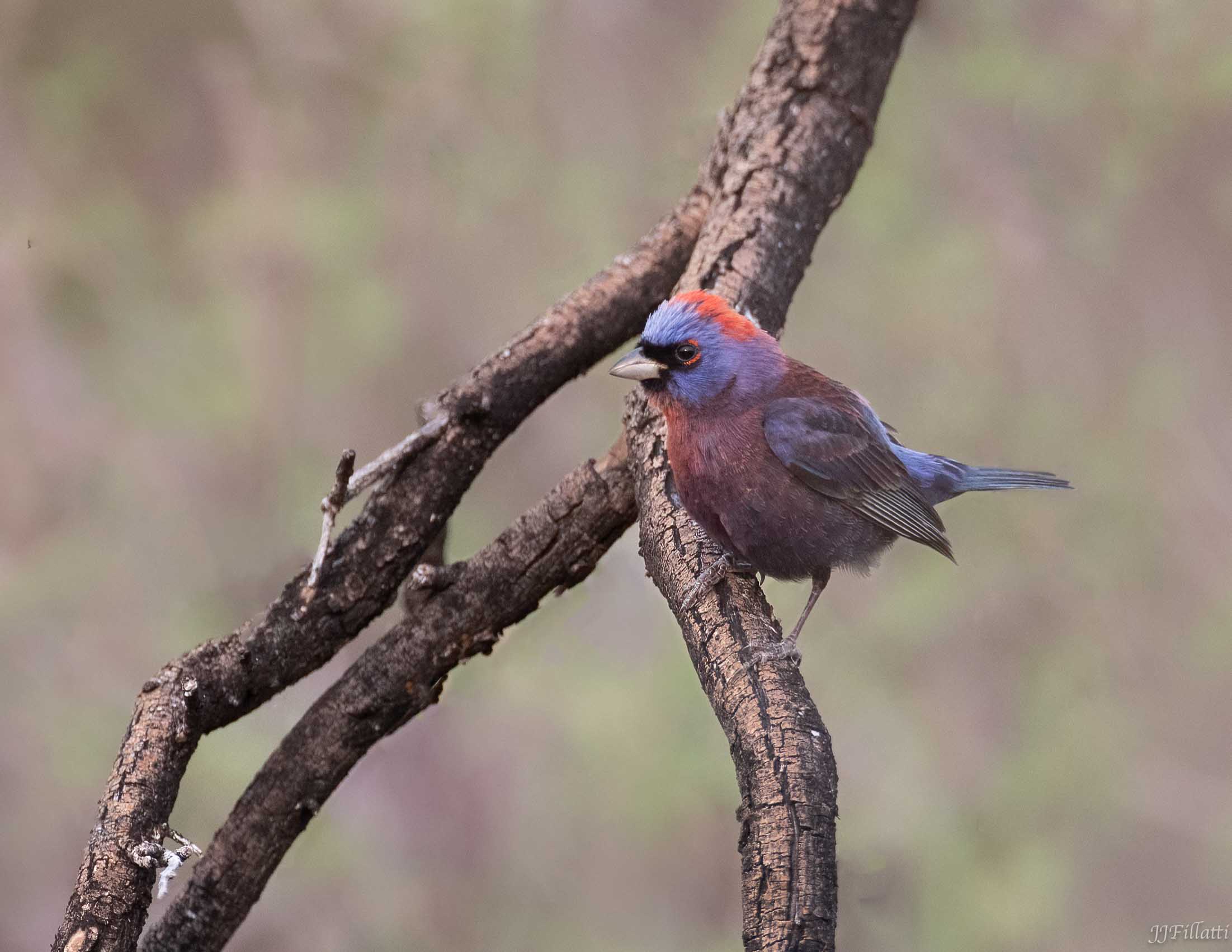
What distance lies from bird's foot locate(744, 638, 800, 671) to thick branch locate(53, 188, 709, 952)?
1.21 m

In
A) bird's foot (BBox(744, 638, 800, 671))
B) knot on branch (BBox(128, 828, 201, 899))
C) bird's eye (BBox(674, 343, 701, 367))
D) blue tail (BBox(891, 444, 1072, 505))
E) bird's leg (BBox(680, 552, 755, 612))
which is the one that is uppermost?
blue tail (BBox(891, 444, 1072, 505))

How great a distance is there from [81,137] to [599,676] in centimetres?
350

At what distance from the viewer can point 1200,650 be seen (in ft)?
16.6

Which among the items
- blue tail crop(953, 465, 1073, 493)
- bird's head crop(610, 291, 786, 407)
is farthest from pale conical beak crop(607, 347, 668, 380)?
blue tail crop(953, 465, 1073, 493)

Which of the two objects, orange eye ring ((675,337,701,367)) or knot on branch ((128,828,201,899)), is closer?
knot on branch ((128,828,201,899))

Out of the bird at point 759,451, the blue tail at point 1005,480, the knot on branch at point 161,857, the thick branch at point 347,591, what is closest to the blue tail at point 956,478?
the blue tail at point 1005,480

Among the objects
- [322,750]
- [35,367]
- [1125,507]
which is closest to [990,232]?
[1125,507]

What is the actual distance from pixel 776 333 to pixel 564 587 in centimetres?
105

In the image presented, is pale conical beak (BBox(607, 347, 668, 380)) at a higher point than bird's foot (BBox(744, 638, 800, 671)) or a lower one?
higher

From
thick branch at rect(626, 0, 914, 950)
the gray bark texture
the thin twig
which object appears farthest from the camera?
the thin twig

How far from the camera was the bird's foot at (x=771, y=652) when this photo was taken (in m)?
2.46

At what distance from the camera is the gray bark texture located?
7.40ft

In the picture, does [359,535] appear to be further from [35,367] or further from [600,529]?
[35,367]

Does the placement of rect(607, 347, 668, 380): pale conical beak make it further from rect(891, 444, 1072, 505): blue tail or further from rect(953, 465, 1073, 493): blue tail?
rect(953, 465, 1073, 493): blue tail
